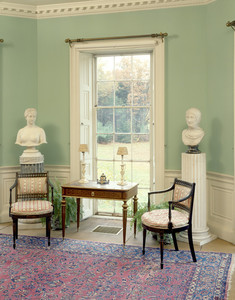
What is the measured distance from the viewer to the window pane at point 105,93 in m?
5.99

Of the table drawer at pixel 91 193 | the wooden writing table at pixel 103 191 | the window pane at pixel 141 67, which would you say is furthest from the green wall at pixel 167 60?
the table drawer at pixel 91 193

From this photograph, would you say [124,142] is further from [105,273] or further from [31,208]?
[105,273]

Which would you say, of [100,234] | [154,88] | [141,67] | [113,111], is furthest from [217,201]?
[141,67]

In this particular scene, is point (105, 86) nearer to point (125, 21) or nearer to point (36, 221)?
point (125, 21)

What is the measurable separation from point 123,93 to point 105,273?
311 cm

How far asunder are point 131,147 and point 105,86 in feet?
3.70

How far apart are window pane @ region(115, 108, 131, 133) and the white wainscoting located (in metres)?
1.07

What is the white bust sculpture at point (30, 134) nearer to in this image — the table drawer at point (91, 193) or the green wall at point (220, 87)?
the table drawer at point (91, 193)

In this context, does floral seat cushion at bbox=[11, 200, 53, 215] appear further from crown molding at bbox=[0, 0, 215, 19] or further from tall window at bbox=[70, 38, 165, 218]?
crown molding at bbox=[0, 0, 215, 19]

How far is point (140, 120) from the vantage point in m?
5.84

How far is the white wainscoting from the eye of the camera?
15.8 ft

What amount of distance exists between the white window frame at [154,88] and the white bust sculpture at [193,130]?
64 cm

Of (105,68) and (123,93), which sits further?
(105,68)

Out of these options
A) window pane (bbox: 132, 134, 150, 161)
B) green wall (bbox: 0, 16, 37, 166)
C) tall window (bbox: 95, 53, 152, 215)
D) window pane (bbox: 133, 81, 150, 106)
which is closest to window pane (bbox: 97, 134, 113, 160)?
tall window (bbox: 95, 53, 152, 215)
